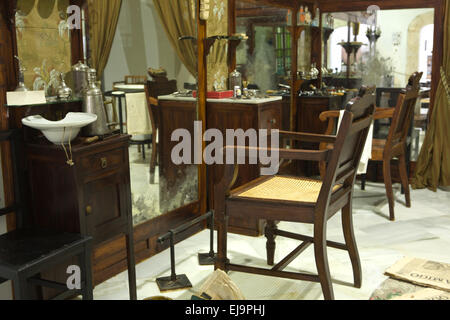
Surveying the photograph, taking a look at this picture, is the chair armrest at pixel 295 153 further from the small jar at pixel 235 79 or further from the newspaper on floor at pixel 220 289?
the small jar at pixel 235 79

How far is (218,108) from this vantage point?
3855 mm

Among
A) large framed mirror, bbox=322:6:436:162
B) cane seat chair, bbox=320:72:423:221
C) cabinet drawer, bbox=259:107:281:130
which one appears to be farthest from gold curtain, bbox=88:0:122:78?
large framed mirror, bbox=322:6:436:162

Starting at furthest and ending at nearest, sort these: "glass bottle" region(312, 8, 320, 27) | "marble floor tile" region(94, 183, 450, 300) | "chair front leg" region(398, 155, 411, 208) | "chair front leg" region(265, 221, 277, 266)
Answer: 1. "glass bottle" region(312, 8, 320, 27)
2. "chair front leg" region(398, 155, 411, 208)
3. "chair front leg" region(265, 221, 277, 266)
4. "marble floor tile" region(94, 183, 450, 300)

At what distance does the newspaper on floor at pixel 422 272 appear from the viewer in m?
2.99

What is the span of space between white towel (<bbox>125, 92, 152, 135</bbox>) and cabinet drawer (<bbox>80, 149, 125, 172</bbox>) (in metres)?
0.54

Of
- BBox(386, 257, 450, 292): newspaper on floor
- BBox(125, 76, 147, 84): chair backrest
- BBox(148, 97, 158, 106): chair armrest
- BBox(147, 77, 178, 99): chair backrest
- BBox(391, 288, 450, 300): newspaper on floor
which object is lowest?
BBox(391, 288, 450, 300): newspaper on floor

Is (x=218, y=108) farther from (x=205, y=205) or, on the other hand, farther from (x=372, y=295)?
(x=372, y=295)

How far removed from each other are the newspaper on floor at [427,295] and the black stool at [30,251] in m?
1.66

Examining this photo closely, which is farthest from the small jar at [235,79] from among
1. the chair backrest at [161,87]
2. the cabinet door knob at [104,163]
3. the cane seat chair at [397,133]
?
the cabinet door knob at [104,163]

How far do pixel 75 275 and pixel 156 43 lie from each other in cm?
157

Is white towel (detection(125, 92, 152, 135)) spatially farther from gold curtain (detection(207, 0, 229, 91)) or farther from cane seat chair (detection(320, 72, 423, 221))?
cane seat chair (detection(320, 72, 423, 221))

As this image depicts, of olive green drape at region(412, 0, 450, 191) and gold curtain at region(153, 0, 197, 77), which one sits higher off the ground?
gold curtain at region(153, 0, 197, 77)

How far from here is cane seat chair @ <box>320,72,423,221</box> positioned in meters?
4.10
